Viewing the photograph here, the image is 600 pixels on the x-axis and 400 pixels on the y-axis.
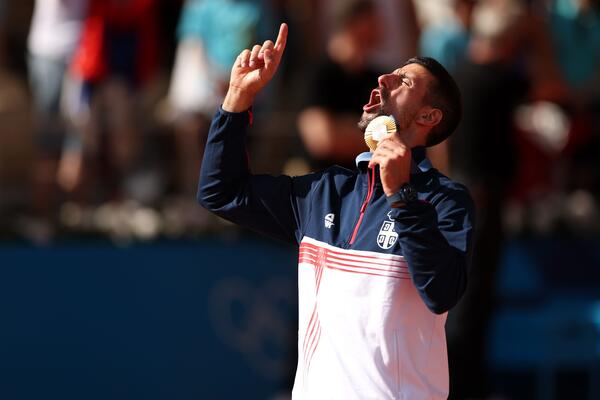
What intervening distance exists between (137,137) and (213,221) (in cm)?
86

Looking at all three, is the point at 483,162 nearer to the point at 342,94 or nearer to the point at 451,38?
the point at 342,94

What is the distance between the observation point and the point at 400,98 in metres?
3.76

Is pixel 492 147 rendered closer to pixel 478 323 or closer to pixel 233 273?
pixel 478 323

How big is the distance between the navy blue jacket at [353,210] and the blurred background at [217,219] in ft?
11.0

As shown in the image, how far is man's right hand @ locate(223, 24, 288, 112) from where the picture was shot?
12.7ft

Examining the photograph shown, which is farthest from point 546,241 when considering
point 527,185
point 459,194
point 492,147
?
point 459,194

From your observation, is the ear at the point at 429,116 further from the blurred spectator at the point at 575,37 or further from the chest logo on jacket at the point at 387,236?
the blurred spectator at the point at 575,37

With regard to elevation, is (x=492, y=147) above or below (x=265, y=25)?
below

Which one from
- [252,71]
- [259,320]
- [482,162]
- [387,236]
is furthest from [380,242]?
[259,320]

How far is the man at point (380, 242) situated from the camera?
3.53 meters

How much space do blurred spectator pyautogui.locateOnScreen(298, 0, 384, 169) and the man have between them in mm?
3391

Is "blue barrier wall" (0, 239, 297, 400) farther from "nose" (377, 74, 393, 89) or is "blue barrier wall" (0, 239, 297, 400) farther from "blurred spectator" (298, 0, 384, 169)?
"nose" (377, 74, 393, 89)

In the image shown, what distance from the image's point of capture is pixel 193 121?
8.22 m

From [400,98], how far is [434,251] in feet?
1.72
